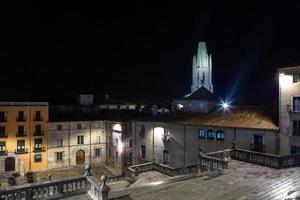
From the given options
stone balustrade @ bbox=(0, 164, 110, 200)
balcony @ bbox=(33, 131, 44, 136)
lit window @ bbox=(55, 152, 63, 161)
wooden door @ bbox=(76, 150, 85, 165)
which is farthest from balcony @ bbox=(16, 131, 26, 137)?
stone balustrade @ bbox=(0, 164, 110, 200)

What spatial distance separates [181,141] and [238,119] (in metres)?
8.44

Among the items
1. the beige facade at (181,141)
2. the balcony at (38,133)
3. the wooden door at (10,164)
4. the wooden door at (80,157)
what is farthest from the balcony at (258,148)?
the wooden door at (10,164)

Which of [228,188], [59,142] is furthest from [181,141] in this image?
[59,142]

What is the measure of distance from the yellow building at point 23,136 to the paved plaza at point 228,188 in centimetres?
3900

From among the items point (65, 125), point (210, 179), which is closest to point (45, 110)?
point (65, 125)

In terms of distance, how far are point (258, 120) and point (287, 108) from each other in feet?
12.6

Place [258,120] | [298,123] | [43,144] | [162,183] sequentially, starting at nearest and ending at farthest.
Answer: [162,183] → [298,123] → [258,120] → [43,144]

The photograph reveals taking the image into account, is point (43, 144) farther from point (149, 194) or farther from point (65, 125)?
point (149, 194)

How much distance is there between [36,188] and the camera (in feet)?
43.8

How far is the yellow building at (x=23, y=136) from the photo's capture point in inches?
1842

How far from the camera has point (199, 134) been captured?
34750mm

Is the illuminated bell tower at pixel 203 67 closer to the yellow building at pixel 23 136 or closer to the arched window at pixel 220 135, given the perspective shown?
the yellow building at pixel 23 136

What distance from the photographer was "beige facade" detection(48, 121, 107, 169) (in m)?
50.8

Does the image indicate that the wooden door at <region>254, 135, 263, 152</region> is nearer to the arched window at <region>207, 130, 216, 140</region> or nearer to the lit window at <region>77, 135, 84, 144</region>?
the arched window at <region>207, 130, 216, 140</region>
